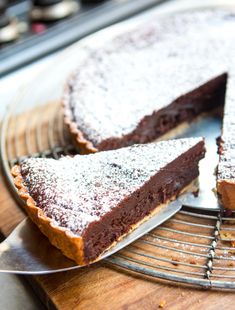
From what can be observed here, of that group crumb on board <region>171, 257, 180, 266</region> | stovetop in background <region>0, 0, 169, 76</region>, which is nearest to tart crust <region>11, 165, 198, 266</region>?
crumb on board <region>171, 257, 180, 266</region>

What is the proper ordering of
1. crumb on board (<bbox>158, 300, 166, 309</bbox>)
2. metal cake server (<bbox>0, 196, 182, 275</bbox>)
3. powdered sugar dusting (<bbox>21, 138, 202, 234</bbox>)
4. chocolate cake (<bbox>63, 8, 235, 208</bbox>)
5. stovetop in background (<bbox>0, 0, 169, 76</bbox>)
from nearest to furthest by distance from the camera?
crumb on board (<bbox>158, 300, 166, 309</bbox>)
metal cake server (<bbox>0, 196, 182, 275</bbox>)
powdered sugar dusting (<bbox>21, 138, 202, 234</bbox>)
chocolate cake (<bbox>63, 8, 235, 208</bbox>)
stovetop in background (<bbox>0, 0, 169, 76</bbox>)

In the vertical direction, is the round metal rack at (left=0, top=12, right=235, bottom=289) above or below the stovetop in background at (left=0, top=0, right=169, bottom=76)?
below

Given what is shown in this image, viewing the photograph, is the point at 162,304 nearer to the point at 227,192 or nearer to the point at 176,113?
the point at 227,192

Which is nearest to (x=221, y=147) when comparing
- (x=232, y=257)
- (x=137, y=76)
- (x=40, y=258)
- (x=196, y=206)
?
(x=196, y=206)

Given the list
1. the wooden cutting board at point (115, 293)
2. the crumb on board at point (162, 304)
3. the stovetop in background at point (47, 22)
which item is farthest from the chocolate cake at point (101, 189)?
the stovetop in background at point (47, 22)

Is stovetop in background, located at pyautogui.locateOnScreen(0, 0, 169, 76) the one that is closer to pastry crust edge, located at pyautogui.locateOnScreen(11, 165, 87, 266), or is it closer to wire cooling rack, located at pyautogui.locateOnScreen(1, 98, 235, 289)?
wire cooling rack, located at pyautogui.locateOnScreen(1, 98, 235, 289)

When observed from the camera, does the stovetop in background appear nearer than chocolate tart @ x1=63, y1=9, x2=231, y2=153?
No
